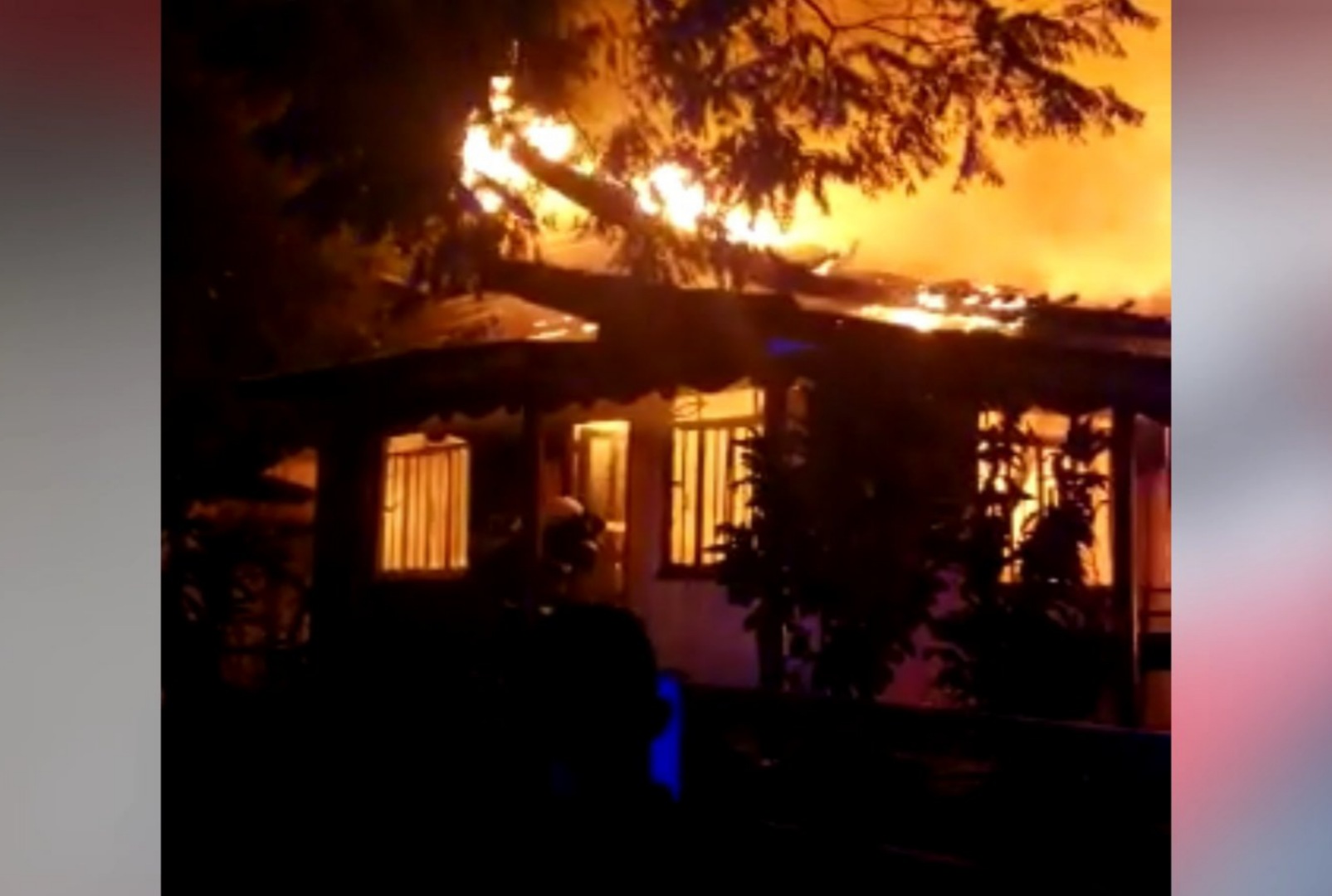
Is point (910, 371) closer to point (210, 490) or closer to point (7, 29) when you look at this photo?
point (210, 490)

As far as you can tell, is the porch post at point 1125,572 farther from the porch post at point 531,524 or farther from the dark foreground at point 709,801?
the porch post at point 531,524


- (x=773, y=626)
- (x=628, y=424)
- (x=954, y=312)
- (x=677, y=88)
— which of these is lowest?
(x=773, y=626)

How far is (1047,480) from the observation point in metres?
1.61

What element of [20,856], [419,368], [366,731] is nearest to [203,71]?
[419,368]

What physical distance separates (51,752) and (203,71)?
76 centimetres

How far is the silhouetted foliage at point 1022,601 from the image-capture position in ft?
5.31

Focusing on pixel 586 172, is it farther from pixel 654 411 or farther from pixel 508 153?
pixel 654 411

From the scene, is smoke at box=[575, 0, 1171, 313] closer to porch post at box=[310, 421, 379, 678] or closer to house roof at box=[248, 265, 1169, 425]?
house roof at box=[248, 265, 1169, 425]

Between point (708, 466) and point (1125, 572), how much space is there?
1.52 feet

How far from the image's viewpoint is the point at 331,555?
5.32 feet

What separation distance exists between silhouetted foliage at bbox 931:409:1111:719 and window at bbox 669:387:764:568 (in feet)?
0.77

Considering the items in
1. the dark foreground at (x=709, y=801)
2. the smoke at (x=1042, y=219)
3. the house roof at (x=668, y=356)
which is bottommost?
the dark foreground at (x=709, y=801)

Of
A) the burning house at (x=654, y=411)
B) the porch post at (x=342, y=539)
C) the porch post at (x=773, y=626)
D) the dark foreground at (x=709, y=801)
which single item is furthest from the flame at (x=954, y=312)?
the porch post at (x=342, y=539)

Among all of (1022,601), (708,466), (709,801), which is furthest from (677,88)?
(709,801)
